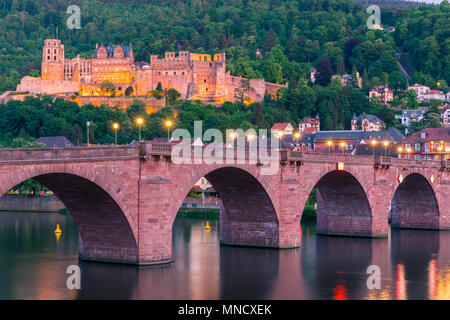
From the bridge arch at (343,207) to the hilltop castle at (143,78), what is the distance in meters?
108

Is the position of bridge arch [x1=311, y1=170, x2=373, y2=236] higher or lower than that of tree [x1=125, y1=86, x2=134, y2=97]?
lower

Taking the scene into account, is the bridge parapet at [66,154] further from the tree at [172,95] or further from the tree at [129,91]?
the tree at [129,91]

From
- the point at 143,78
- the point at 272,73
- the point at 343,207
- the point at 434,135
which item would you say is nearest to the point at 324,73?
the point at 272,73

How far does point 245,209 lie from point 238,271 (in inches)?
321

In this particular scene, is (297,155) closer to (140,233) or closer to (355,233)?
(355,233)

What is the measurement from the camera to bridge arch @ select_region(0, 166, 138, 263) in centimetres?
3922

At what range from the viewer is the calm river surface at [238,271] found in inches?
1534

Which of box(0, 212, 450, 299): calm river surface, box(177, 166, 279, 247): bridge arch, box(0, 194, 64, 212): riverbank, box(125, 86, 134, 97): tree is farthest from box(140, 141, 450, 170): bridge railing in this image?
box(125, 86, 134, 97): tree

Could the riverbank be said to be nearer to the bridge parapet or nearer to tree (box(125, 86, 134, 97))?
the bridge parapet

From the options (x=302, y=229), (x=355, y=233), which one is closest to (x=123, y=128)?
(x=302, y=229)

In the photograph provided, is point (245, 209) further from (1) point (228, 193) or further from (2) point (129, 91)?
(2) point (129, 91)
